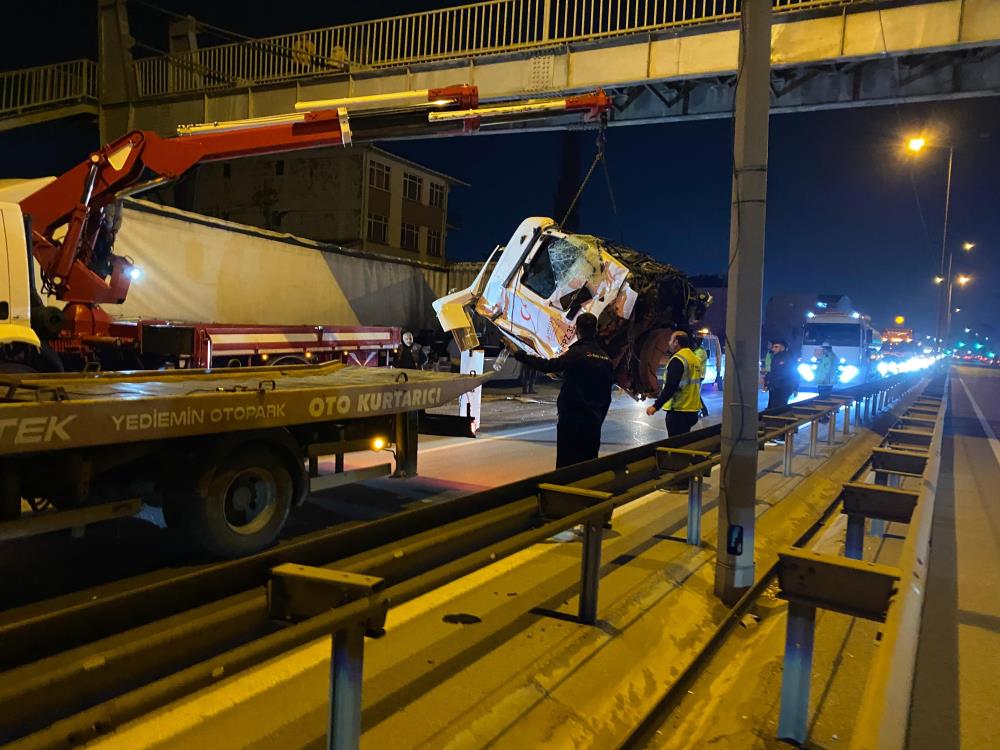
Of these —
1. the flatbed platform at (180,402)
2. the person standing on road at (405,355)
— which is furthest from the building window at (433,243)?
the flatbed platform at (180,402)

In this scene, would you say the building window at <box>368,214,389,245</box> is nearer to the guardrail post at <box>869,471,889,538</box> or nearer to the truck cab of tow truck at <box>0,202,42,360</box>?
the truck cab of tow truck at <box>0,202,42,360</box>

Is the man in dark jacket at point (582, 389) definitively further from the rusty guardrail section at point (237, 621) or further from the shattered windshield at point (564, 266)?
the shattered windshield at point (564, 266)

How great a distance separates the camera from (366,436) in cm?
661

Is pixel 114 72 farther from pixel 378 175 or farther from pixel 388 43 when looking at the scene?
pixel 378 175

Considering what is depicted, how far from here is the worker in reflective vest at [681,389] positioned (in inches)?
336

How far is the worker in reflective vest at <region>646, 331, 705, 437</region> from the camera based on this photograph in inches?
336

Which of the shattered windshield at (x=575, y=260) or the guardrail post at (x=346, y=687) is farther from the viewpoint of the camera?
the shattered windshield at (x=575, y=260)

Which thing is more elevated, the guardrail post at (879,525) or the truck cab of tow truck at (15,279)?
the truck cab of tow truck at (15,279)

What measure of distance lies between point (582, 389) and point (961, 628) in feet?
10.8

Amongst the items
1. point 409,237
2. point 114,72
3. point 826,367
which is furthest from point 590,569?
point 409,237

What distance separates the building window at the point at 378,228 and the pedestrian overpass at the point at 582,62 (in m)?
16.4

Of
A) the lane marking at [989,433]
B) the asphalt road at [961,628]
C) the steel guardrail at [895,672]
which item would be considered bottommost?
the asphalt road at [961,628]

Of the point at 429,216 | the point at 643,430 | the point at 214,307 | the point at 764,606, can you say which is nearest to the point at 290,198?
the point at 429,216

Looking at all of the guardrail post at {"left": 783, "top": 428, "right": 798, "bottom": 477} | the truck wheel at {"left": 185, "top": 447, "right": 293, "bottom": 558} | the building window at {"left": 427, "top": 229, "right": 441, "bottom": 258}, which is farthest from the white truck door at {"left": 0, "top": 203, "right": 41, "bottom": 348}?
the building window at {"left": 427, "top": 229, "right": 441, "bottom": 258}
